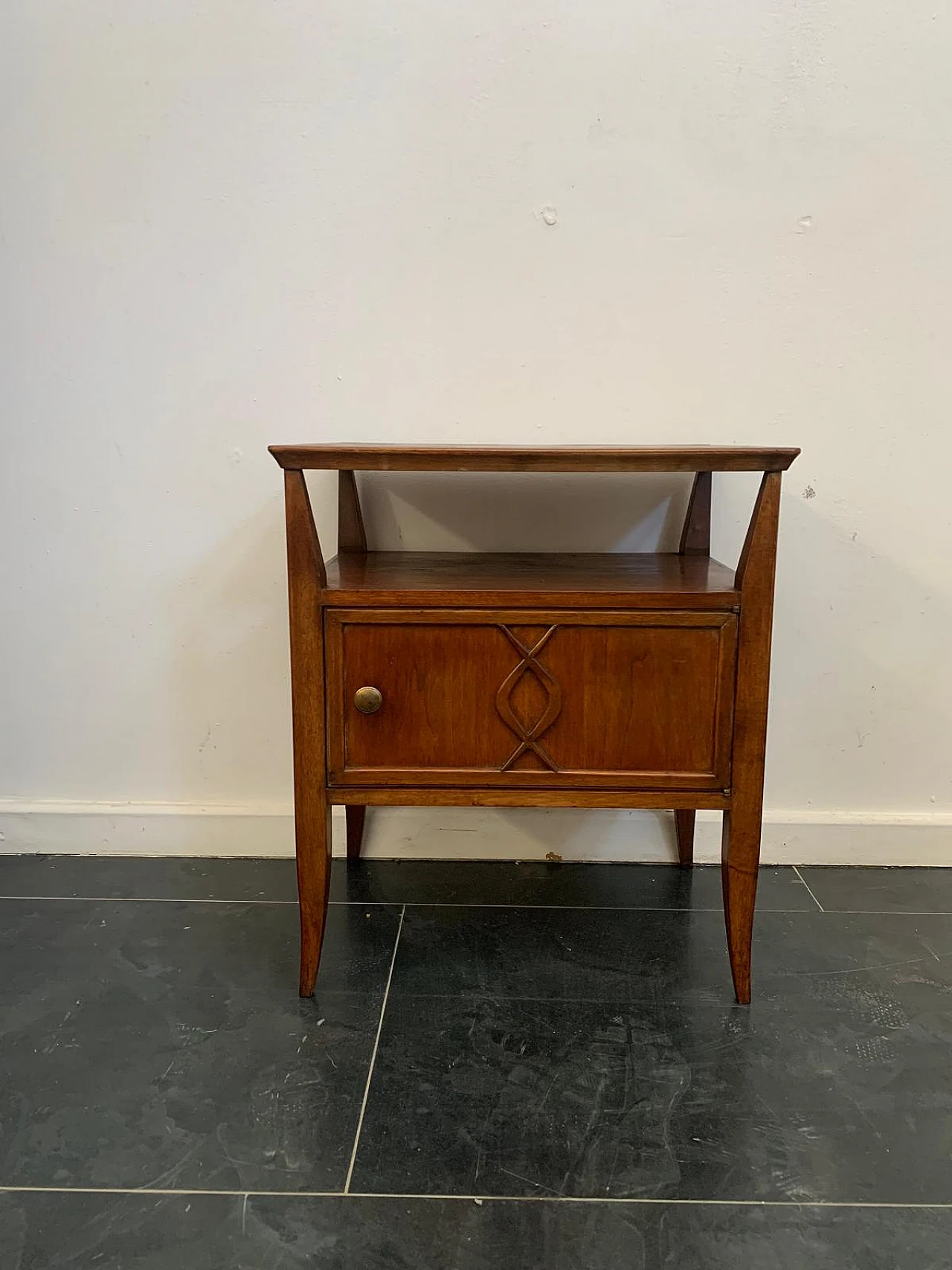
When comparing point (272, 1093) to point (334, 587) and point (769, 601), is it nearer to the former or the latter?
point (334, 587)

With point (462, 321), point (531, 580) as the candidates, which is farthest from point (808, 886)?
point (462, 321)

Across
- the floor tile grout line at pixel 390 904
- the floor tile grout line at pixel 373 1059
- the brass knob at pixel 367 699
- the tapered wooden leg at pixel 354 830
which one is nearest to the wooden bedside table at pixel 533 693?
the brass knob at pixel 367 699

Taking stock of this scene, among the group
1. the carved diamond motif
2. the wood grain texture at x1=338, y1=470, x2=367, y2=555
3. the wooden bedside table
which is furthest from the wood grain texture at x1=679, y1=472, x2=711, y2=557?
the wood grain texture at x1=338, y1=470, x2=367, y2=555

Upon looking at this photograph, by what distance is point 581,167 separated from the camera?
1.44 meters

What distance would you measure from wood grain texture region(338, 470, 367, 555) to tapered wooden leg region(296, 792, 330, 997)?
461mm

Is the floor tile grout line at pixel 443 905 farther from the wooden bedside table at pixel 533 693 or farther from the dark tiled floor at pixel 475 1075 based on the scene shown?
the wooden bedside table at pixel 533 693

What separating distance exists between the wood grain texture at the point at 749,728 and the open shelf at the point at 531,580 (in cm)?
4

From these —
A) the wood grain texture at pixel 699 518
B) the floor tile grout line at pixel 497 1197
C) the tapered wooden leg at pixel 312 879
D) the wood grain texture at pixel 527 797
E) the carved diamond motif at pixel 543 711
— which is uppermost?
the wood grain texture at pixel 699 518

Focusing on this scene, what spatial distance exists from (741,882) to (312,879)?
0.57m

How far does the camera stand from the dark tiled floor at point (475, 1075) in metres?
0.89

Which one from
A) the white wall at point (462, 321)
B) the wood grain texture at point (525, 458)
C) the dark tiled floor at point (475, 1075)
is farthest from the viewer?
the white wall at point (462, 321)

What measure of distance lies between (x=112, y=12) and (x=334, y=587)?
3.30 ft

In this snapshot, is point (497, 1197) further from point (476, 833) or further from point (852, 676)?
point (852, 676)

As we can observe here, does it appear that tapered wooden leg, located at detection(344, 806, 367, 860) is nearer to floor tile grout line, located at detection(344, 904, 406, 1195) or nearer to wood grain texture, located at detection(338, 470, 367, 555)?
floor tile grout line, located at detection(344, 904, 406, 1195)
